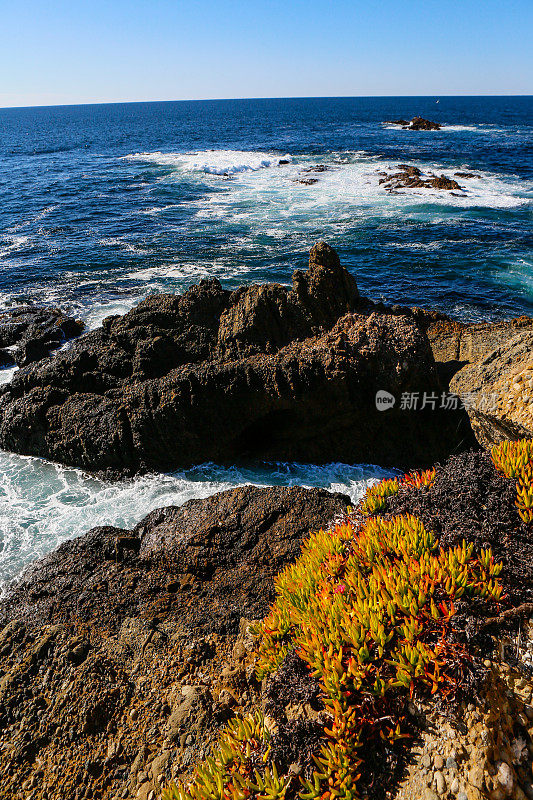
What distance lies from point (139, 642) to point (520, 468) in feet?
17.0

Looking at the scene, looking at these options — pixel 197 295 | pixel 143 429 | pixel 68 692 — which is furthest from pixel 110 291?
pixel 68 692

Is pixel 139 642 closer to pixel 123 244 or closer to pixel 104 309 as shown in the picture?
pixel 104 309

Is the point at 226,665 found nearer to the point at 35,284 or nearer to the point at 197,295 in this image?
the point at 197,295

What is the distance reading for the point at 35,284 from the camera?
24.6 metres

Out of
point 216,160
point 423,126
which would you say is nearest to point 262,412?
point 216,160

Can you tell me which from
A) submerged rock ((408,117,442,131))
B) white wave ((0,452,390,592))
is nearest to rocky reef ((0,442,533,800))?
white wave ((0,452,390,592))

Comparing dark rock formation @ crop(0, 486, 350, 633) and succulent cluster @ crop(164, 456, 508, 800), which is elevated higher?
succulent cluster @ crop(164, 456, 508, 800)

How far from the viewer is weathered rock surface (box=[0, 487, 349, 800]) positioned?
4.23 metres

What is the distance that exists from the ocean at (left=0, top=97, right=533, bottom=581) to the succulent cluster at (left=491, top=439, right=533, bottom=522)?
182 inches

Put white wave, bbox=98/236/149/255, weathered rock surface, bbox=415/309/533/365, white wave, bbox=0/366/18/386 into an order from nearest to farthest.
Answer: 1. weathered rock surface, bbox=415/309/533/365
2. white wave, bbox=0/366/18/386
3. white wave, bbox=98/236/149/255

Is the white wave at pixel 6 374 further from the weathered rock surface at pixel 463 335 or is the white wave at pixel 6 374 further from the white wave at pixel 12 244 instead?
the white wave at pixel 12 244

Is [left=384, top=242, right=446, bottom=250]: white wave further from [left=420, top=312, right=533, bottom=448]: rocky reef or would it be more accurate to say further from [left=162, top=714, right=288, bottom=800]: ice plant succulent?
[left=162, top=714, right=288, bottom=800]: ice plant succulent

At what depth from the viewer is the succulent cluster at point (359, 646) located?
3395 mm

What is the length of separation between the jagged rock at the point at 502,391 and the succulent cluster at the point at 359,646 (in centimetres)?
397
